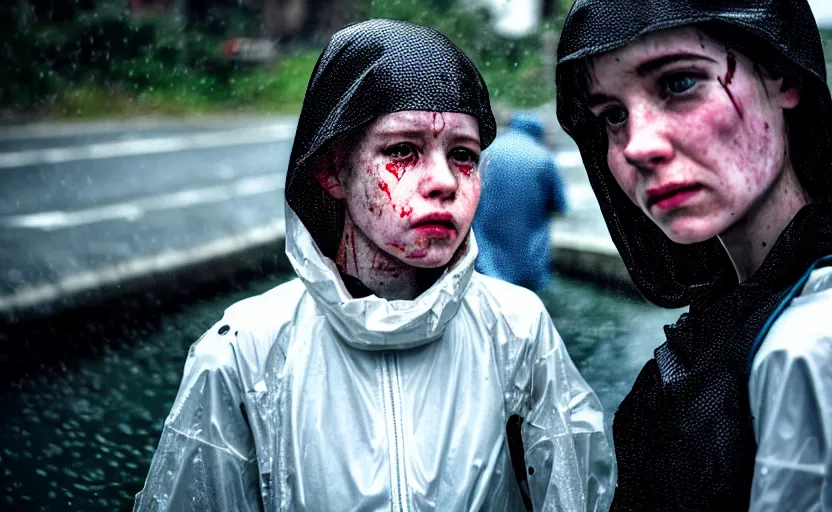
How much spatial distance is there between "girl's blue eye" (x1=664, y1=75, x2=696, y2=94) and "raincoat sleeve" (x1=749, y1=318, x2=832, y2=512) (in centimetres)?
43

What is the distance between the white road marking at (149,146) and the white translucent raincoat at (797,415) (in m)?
12.3

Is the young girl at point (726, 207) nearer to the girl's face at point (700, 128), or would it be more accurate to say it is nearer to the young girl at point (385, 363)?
the girl's face at point (700, 128)

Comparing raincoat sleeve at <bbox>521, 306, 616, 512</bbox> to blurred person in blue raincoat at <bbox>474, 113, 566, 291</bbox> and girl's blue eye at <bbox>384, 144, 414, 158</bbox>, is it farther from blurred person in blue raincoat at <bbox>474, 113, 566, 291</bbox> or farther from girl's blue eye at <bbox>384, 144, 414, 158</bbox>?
blurred person in blue raincoat at <bbox>474, 113, 566, 291</bbox>

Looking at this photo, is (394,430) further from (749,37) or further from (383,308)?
(749,37)

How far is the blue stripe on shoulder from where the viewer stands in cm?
118

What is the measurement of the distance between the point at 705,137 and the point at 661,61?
0.15m

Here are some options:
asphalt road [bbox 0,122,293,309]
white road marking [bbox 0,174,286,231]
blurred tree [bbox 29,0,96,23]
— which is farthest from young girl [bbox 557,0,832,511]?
blurred tree [bbox 29,0,96,23]

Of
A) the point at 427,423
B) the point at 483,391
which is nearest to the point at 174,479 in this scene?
the point at 427,423

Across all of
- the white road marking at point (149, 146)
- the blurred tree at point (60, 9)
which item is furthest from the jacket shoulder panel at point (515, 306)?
the blurred tree at point (60, 9)

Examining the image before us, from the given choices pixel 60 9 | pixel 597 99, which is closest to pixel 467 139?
pixel 597 99

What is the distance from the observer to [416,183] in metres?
1.77

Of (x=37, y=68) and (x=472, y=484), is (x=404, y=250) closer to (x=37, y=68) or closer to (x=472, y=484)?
(x=472, y=484)

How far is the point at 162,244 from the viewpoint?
7.77m

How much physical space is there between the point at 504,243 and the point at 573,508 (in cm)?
292
